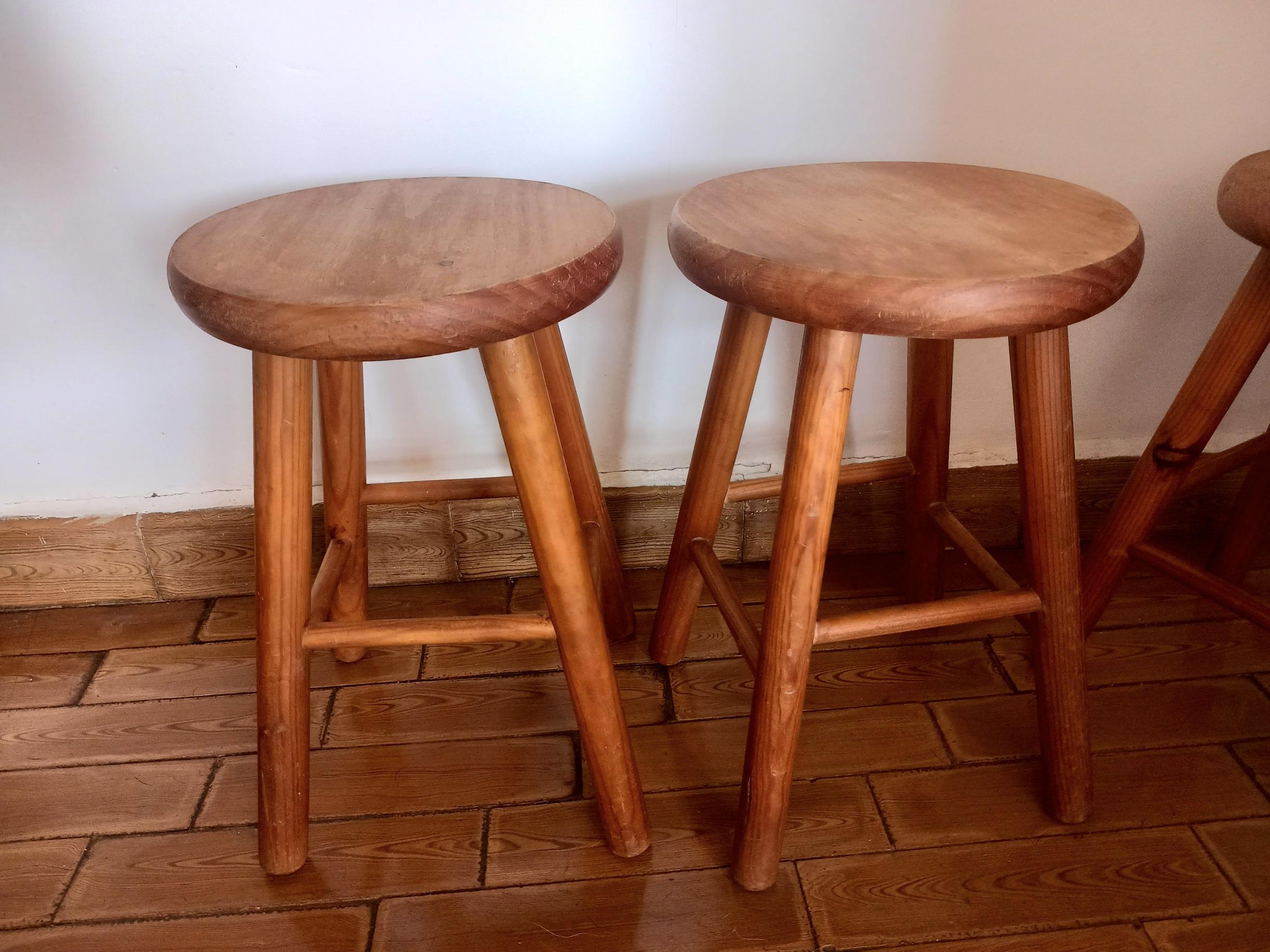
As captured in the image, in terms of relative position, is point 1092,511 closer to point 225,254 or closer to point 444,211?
point 444,211

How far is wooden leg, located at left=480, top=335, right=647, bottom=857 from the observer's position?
2.74ft

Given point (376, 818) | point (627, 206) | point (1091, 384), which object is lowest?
point (376, 818)

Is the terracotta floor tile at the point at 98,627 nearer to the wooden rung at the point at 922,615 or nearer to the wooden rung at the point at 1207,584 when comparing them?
the wooden rung at the point at 922,615

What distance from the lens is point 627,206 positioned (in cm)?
121

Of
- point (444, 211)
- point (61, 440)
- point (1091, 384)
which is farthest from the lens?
point (1091, 384)

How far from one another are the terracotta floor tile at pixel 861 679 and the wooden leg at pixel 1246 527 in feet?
1.28

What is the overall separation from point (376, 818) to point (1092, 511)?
1178 mm

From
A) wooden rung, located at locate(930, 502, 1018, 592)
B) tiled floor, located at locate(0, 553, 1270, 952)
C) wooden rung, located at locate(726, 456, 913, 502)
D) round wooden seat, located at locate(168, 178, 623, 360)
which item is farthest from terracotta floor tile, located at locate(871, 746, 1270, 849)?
round wooden seat, located at locate(168, 178, 623, 360)

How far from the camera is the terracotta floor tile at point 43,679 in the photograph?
128cm

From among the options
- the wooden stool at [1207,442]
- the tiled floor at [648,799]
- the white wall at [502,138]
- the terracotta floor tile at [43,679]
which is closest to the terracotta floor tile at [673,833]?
the tiled floor at [648,799]

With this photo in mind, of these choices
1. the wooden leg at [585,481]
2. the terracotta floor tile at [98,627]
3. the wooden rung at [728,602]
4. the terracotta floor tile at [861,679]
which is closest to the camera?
the wooden rung at [728,602]

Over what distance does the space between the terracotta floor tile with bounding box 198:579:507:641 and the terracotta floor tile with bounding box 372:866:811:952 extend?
0.49 meters

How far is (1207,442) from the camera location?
110 centimetres

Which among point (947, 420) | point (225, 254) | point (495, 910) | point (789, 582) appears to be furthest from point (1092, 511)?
point (225, 254)
